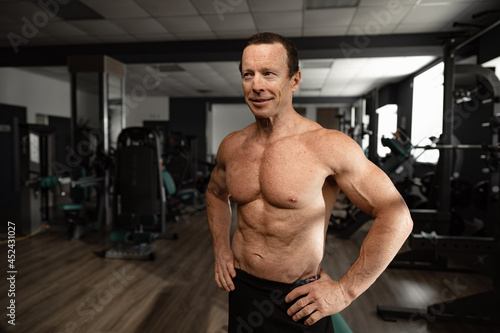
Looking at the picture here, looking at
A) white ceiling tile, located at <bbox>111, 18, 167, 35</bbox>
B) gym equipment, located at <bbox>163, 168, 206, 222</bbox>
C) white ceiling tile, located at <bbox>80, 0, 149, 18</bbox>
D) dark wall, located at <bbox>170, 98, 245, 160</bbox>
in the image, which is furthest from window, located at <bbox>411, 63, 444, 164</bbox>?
dark wall, located at <bbox>170, 98, 245, 160</bbox>

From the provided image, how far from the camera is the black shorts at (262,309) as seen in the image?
82 centimetres

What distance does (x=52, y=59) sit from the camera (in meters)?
5.05

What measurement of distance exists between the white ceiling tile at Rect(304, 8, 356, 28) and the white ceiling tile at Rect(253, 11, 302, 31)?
0.38 feet

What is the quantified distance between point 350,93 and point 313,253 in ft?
30.1

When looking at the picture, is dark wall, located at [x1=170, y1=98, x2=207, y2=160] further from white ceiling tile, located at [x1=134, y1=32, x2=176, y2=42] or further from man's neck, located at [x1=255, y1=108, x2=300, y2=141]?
man's neck, located at [x1=255, y1=108, x2=300, y2=141]

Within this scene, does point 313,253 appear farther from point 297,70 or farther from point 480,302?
Result: point 480,302

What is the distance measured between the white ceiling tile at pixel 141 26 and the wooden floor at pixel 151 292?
8.98 feet

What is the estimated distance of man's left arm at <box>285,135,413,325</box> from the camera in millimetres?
705

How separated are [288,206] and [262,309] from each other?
296 mm

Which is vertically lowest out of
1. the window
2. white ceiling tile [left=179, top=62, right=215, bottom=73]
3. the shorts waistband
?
the shorts waistband

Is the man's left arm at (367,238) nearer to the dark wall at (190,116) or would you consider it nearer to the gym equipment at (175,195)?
the gym equipment at (175,195)

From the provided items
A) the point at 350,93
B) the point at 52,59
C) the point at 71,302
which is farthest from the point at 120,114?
the point at 350,93

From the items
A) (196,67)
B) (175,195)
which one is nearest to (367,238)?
(175,195)

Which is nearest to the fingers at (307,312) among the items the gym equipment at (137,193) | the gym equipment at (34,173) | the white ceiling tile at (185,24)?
the gym equipment at (137,193)
